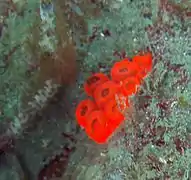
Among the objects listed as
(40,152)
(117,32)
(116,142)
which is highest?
(117,32)

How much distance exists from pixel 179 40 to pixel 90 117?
0.80 m

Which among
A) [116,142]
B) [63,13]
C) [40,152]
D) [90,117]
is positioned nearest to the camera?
[90,117]

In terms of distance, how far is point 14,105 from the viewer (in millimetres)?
2594

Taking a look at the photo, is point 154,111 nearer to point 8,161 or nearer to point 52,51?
point 52,51

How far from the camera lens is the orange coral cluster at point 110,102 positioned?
6.89 ft

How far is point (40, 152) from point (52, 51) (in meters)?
0.57

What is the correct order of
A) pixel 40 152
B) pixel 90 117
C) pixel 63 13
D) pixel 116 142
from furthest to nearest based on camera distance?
pixel 63 13
pixel 40 152
pixel 116 142
pixel 90 117

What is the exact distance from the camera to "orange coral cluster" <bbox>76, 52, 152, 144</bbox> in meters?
2.10

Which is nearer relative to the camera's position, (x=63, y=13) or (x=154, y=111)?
(x=154, y=111)

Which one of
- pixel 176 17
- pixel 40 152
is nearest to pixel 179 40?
pixel 176 17

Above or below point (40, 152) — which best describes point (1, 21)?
above

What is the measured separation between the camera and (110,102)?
2.10m

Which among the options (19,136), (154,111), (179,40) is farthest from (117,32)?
(19,136)

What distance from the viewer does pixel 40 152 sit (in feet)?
8.10
